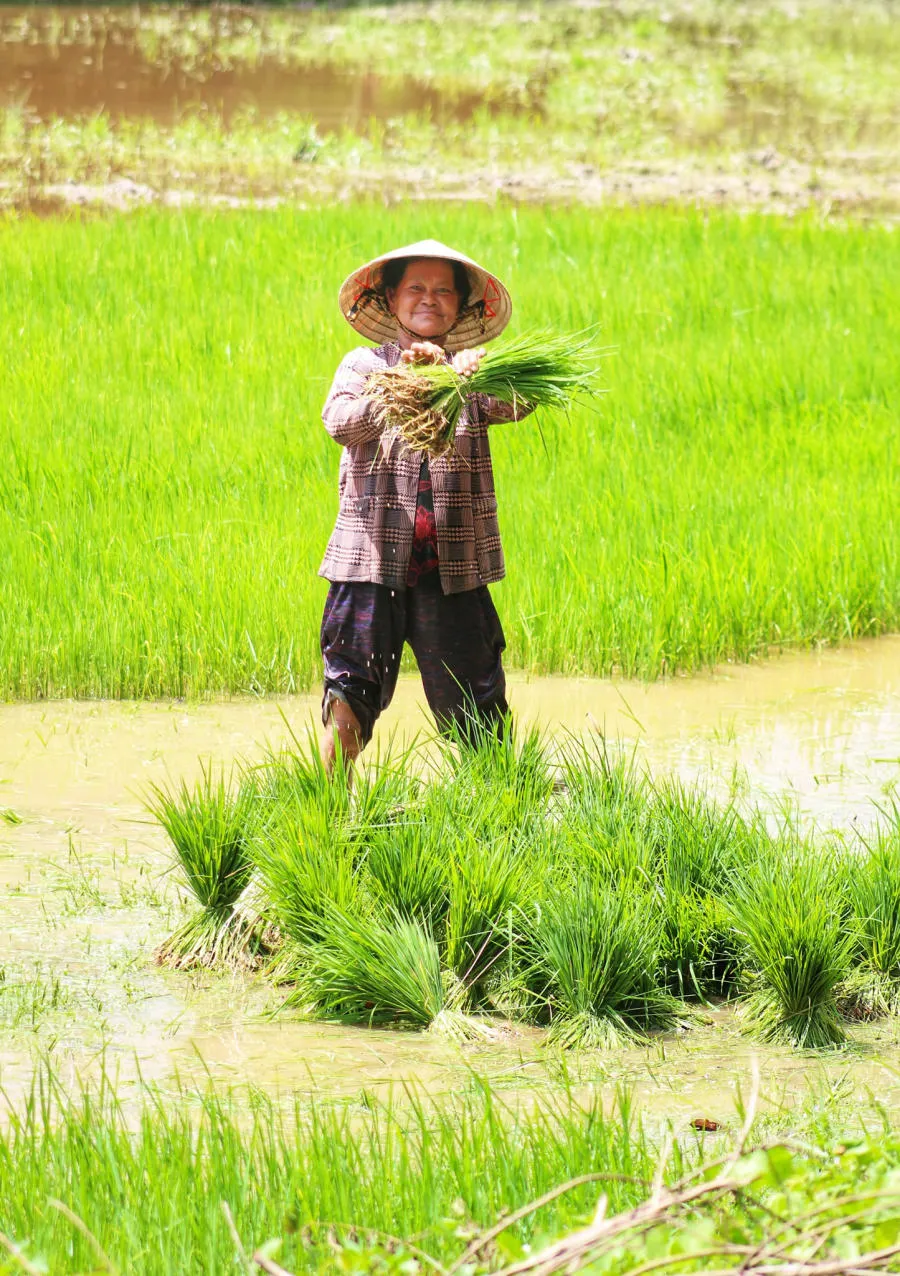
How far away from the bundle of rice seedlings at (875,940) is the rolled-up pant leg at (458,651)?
2.94 feet

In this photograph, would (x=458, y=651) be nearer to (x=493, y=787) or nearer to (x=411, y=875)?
(x=493, y=787)

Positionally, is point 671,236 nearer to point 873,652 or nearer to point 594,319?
point 594,319

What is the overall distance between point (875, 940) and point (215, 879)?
1.31 meters

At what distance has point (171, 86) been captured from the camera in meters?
19.0

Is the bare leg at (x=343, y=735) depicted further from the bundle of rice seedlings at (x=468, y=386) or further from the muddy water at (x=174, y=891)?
the bundle of rice seedlings at (x=468, y=386)

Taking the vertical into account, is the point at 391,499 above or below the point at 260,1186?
above

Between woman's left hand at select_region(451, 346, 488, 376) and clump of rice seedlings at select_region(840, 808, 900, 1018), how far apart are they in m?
1.29

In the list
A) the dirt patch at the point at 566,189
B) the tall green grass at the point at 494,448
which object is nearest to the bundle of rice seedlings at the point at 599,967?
the tall green grass at the point at 494,448

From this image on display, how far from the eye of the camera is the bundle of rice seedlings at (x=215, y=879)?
3.57 meters

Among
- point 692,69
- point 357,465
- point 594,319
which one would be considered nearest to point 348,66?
point 692,69

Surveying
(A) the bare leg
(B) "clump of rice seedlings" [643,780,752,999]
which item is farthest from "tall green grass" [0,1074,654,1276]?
(A) the bare leg

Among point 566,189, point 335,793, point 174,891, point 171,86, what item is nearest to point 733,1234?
point 335,793

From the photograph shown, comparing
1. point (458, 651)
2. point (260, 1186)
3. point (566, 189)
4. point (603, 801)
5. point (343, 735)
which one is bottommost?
point (260, 1186)

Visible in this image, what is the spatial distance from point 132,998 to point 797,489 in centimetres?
422
